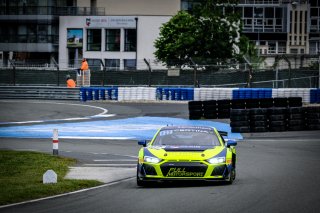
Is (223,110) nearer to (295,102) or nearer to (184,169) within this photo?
(295,102)

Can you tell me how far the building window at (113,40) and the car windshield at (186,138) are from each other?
208 ft

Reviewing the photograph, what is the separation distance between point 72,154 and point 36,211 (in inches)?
461

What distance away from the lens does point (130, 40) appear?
81.0 m

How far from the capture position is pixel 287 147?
2681 centimetres

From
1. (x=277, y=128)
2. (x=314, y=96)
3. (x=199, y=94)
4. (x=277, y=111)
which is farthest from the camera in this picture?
(x=199, y=94)

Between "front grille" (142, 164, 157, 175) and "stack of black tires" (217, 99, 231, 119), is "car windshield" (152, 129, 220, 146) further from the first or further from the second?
"stack of black tires" (217, 99, 231, 119)

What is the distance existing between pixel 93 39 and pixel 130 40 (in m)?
3.65

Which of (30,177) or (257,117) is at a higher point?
(257,117)

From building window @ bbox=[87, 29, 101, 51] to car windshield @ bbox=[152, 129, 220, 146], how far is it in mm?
64223

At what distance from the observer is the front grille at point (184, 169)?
16297 mm

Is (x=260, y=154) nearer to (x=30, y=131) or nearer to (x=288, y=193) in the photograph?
(x=288, y=193)

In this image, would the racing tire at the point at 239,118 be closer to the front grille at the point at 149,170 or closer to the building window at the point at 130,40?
the front grille at the point at 149,170

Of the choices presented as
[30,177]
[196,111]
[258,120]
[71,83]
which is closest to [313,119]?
[258,120]

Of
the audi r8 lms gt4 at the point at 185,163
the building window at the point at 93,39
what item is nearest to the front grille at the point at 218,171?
the audi r8 lms gt4 at the point at 185,163
